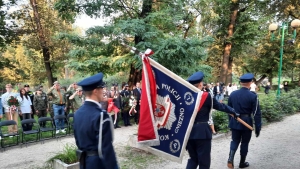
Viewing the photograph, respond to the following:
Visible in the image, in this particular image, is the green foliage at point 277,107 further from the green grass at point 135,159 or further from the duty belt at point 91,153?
the duty belt at point 91,153

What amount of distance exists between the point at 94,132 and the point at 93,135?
46 mm

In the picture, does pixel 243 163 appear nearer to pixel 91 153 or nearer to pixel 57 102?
pixel 91 153

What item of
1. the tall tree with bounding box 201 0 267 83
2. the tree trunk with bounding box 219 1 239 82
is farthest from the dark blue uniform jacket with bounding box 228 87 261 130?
the tree trunk with bounding box 219 1 239 82

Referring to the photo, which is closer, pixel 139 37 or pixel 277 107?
pixel 139 37

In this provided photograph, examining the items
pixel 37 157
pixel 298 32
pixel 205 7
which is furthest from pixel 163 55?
pixel 298 32

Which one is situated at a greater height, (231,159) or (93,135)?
(93,135)

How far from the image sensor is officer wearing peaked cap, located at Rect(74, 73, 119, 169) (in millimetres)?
2867

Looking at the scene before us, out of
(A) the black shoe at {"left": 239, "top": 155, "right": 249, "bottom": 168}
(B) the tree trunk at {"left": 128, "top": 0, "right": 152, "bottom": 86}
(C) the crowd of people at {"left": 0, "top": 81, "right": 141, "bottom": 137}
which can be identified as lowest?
(A) the black shoe at {"left": 239, "top": 155, "right": 249, "bottom": 168}

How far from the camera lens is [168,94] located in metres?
4.18

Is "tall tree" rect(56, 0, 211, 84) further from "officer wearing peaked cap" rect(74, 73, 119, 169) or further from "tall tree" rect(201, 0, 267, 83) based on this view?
"tall tree" rect(201, 0, 267, 83)

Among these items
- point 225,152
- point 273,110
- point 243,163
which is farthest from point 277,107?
point 243,163

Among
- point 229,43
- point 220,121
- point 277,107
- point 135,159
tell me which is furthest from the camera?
point 229,43

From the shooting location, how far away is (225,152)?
6910 millimetres

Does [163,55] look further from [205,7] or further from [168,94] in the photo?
[168,94]
